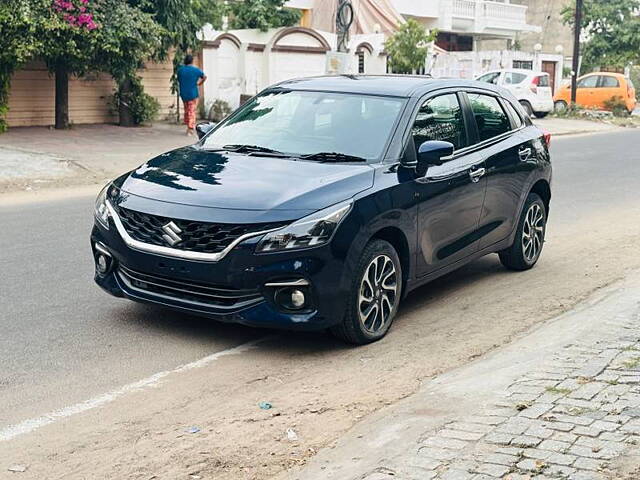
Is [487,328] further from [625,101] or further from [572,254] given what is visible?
[625,101]

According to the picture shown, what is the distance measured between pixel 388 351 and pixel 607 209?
7665mm

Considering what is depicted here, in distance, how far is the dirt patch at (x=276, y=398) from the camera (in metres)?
4.40

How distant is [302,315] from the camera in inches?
232

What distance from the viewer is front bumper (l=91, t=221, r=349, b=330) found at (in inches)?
227

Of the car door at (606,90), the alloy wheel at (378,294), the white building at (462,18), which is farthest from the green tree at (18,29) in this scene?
the car door at (606,90)

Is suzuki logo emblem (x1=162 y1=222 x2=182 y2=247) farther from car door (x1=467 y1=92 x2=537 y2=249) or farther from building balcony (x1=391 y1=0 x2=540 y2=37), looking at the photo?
building balcony (x1=391 y1=0 x2=540 y2=37)

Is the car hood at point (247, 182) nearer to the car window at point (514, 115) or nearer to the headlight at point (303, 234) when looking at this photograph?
the headlight at point (303, 234)

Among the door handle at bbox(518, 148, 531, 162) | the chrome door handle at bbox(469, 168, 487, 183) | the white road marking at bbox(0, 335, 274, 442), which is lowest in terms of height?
the white road marking at bbox(0, 335, 274, 442)

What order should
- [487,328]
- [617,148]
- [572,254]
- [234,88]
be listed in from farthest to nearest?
[234,88] → [617,148] → [572,254] → [487,328]

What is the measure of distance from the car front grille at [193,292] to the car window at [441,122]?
190cm

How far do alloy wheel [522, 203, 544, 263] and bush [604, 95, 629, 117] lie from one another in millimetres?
29469

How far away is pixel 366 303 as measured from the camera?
6223 millimetres

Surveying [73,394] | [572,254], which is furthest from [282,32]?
[73,394]

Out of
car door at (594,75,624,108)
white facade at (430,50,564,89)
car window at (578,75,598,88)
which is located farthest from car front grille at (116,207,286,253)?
car window at (578,75,598,88)
